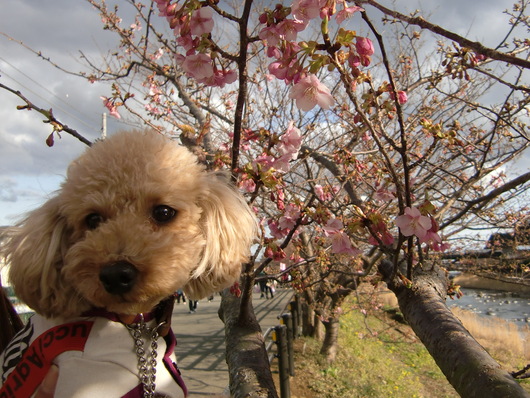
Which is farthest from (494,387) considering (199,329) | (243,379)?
(199,329)

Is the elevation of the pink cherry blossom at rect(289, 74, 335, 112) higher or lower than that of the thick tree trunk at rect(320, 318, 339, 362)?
higher

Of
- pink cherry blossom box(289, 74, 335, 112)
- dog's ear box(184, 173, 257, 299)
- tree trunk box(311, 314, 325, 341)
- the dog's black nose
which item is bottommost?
tree trunk box(311, 314, 325, 341)

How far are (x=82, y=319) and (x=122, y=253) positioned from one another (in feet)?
1.07

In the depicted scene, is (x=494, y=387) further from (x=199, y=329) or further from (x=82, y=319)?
(x=199, y=329)

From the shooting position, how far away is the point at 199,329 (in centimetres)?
1175

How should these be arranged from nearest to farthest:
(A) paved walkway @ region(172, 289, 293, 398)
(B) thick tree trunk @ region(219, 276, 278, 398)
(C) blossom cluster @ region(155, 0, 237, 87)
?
(C) blossom cluster @ region(155, 0, 237, 87), (B) thick tree trunk @ region(219, 276, 278, 398), (A) paved walkway @ region(172, 289, 293, 398)

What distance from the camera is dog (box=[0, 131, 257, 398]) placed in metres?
1.17

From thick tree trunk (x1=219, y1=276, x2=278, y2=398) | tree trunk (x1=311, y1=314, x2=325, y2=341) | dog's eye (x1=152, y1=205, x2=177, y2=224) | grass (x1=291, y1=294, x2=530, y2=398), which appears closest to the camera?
dog's eye (x1=152, y1=205, x2=177, y2=224)

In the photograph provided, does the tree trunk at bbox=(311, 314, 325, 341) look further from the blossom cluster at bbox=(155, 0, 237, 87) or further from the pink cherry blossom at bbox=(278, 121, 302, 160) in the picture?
the blossom cluster at bbox=(155, 0, 237, 87)

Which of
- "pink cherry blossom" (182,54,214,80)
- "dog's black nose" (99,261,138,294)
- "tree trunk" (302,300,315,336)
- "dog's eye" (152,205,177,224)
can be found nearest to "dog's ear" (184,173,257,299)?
"dog's eye" (152,205,177,224)

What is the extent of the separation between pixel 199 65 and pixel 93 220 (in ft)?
2.32

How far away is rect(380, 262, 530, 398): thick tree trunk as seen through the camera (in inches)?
48.9

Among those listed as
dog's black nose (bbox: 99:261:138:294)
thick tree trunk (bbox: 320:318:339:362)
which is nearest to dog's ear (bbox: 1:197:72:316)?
dog's black nose (bbox: 99:261:138:294)

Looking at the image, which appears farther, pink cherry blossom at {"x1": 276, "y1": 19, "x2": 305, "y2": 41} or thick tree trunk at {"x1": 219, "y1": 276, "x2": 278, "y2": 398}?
thick tree trunk at {"x1": 219, "y1": 276, "x2": 278, "y2": 398}
